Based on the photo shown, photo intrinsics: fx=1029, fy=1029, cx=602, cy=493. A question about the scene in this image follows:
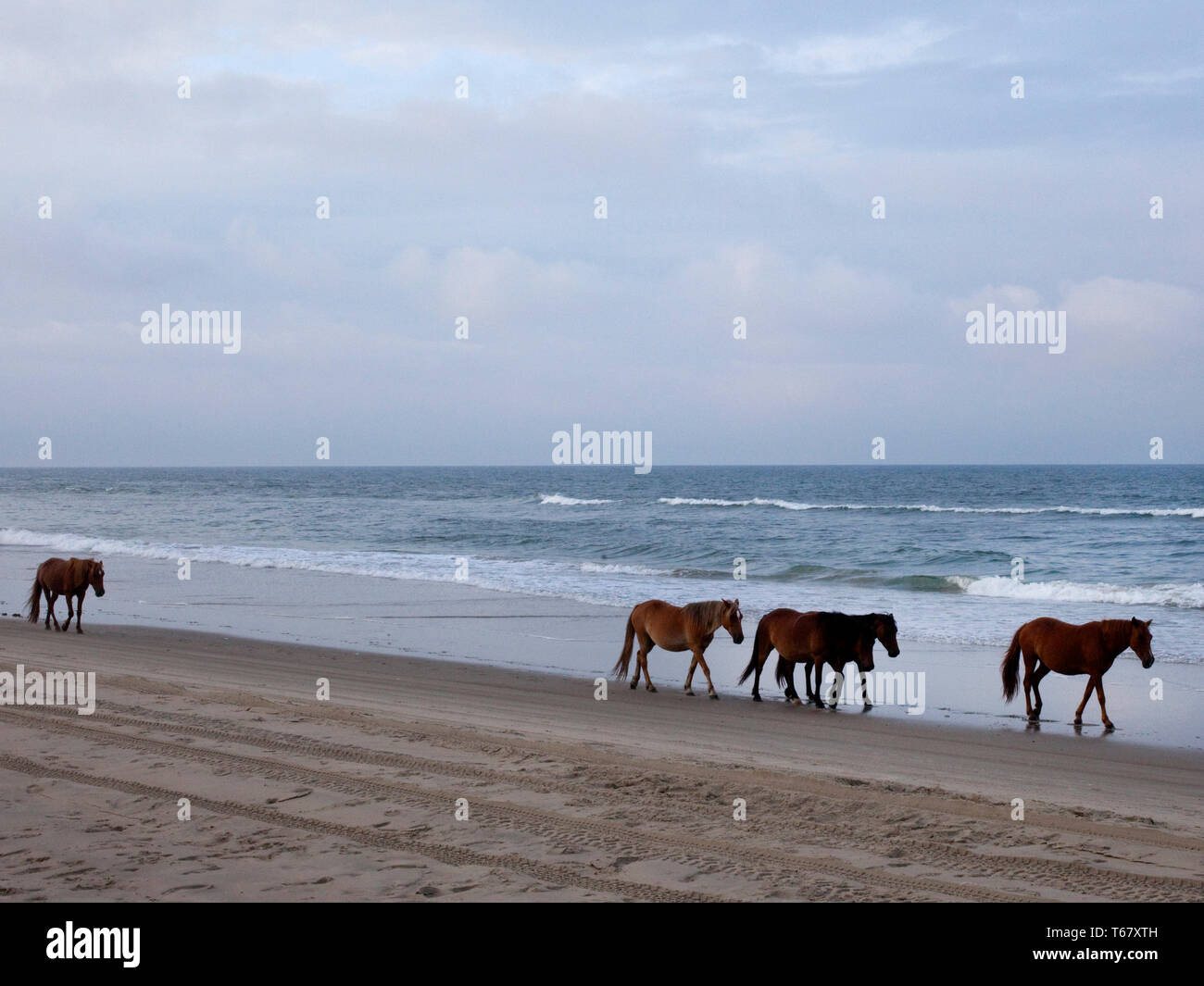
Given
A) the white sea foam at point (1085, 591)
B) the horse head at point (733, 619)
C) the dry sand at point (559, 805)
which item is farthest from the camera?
the white sea foam at point (1085, 591)

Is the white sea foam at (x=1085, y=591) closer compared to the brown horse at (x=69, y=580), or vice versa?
the brown horse at (x=69, y=580)

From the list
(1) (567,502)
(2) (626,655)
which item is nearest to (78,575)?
(2) (626,655)

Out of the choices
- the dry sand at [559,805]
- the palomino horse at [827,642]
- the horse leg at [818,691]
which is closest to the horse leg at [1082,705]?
the dry sand at [559,805]

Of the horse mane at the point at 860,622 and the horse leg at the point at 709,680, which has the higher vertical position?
the horse mane at the point at 860,622

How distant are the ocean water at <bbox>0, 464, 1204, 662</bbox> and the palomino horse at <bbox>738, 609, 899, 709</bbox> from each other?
4.87 m

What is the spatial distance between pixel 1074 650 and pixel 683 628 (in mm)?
4081

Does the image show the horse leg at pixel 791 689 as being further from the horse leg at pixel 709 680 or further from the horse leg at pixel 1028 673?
the horse leg at pixel 1028 673

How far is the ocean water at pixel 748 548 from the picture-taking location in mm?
20578

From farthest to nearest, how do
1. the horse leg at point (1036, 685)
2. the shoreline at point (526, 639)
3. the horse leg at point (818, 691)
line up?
1. the horse leg at point (818, 691)
2. the shoreline at point (526, 639)
3. the horse leg at point (1036, 685)

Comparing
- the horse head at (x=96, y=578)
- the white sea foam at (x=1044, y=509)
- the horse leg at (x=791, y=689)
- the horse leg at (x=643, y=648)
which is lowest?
the horse leg at (x=791, y=689)

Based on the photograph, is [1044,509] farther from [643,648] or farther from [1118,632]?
[643,648]

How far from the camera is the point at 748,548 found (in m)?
33.2

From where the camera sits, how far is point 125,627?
54.5 feet
